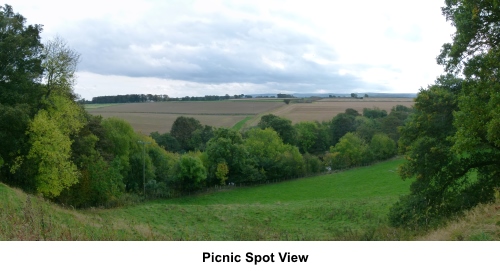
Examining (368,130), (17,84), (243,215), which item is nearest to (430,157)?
(243,215)

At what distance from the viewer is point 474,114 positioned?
33.1 ft

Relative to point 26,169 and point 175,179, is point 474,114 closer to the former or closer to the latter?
point 26,169

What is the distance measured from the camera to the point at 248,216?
73.3 ft

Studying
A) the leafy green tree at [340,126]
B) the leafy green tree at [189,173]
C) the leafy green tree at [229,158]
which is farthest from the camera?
the leafy green tree at [340,126]

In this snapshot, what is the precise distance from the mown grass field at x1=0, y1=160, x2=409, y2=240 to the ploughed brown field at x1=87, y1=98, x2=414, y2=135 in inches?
752

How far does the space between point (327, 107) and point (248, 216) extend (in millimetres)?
68016

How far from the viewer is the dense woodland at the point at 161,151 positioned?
34.5ft

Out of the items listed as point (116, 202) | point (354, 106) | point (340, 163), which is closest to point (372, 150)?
point (340, 163)

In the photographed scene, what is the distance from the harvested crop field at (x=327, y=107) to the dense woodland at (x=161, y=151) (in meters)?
33.7

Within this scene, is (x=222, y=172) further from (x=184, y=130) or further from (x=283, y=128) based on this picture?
(x=283, y=128)

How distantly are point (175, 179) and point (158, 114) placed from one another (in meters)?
26.6

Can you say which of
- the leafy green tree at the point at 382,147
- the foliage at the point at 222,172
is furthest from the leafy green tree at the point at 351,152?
the foliage at the point at 222,172

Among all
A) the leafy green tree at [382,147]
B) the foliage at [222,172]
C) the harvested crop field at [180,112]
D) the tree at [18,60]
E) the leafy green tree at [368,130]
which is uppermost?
the tree at [18,60]

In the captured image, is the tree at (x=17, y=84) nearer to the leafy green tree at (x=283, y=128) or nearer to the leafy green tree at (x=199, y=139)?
the leafy green tree at (x=199, y=139)
